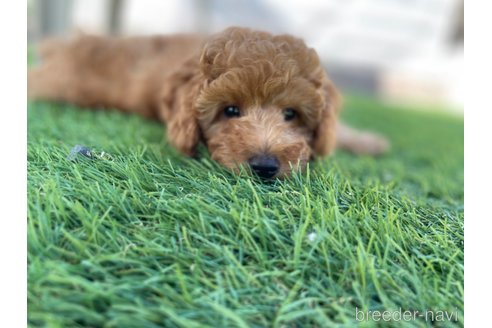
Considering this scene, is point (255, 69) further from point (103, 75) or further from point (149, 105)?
point (103, 75)

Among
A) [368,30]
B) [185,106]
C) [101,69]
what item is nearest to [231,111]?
[185,106]

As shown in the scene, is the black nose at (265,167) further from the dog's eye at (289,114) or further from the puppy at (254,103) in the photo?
the dog's eye at (289,114)

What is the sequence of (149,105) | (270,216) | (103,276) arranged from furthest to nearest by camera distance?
(149,105) < (270,216) < (103,276)

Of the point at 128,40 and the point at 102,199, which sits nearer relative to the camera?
the point at 102,199

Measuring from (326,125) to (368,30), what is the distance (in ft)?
28.1

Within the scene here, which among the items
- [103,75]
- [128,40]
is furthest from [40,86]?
[128,40]

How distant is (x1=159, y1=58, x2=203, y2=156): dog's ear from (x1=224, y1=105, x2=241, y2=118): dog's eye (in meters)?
0.14

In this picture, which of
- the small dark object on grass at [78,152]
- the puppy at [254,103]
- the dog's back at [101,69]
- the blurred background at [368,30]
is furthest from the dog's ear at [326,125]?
the blurred background at [368,30]

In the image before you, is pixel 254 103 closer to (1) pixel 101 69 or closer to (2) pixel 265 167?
(2) pixel 265 167

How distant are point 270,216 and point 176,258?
0.31 m

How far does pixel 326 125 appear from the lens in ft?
6.93

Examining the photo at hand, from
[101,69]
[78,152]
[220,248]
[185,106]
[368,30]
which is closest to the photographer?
[220,248]

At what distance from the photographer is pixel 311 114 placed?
2.03 metres

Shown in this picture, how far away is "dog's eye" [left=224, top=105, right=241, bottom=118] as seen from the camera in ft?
6.33
